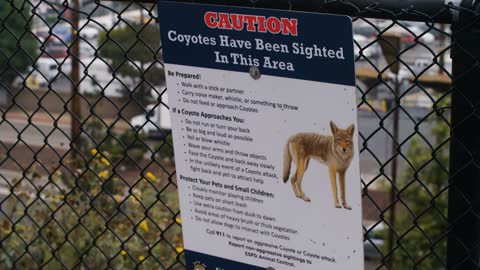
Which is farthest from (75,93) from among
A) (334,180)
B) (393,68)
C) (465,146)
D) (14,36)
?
(393,68)

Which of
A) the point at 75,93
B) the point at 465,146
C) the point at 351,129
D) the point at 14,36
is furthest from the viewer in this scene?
the point at 14,36

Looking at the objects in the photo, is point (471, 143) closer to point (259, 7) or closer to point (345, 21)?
point (345, 21)

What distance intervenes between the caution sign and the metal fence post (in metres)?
0.26

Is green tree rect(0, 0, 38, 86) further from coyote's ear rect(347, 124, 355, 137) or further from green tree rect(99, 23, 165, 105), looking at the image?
coyote's ear rect(347, 124, 355, 137)

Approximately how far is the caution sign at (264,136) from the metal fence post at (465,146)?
0.85ft

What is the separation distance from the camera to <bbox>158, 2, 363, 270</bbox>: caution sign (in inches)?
79.1

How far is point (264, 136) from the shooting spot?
6.98ft

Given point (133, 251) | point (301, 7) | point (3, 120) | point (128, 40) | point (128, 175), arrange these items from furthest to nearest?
1. point (128, 40)
2. point (128, 175)
3. point (133, 251)
4. point (3, 120)
5. point (301, 7)

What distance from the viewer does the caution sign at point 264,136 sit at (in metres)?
2.01

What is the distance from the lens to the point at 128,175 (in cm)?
1201

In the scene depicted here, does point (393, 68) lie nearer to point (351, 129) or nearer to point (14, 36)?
point (14, 36)

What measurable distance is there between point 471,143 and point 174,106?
76 centimetres

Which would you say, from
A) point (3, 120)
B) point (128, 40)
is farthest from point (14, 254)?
point (128, 40)

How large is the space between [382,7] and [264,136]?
0.42 meters
